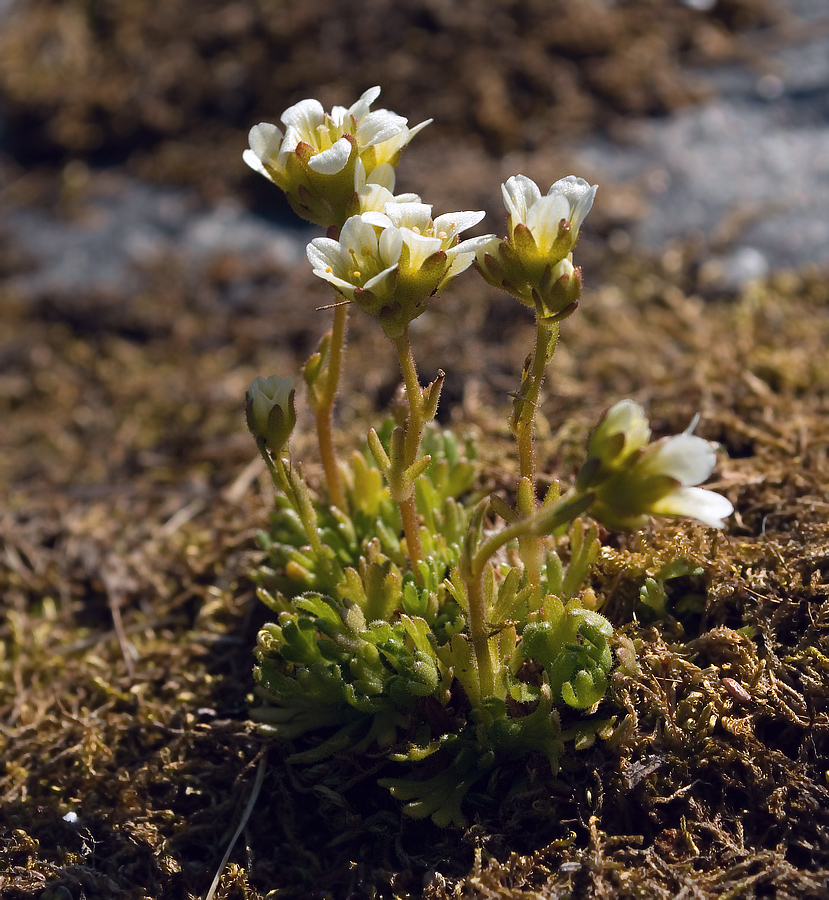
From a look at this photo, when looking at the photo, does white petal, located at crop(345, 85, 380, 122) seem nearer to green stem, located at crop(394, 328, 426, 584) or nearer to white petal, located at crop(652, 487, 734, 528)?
green stem, located at crop(394, 328, 426, 584)

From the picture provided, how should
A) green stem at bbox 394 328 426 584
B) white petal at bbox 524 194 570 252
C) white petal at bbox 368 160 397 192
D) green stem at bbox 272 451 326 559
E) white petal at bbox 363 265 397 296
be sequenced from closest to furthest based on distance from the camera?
white petal at bbox 363 265 397 296, white petal at bbox 524 194 570 252, green stem at bbox 394 328 426 584, white petal at bbox 368 160 397 192, green stem at bbox 272 451 326 559

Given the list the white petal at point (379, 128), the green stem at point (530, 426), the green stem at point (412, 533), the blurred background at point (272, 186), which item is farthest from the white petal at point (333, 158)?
the blurred background at point (272, 186)

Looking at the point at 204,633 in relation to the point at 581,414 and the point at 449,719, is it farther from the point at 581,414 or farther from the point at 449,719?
the point at 581,414

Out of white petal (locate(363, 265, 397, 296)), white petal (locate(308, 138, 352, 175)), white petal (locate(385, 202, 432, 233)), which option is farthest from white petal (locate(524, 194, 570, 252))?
white petal (locate(308, 138, 352, 175))

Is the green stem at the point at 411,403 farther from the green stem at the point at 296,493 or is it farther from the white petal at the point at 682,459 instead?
the white petal at the point at 682,459

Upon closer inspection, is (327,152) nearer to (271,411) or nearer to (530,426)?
(271,411)

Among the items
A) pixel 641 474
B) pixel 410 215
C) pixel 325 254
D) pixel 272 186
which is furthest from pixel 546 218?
pixel 272 186
